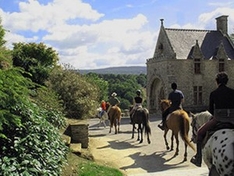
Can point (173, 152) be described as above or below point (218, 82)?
below

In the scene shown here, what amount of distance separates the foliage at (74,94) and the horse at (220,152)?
9652 mm

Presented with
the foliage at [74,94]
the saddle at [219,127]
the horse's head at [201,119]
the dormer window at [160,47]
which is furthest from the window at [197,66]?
the saddle at [219,127]

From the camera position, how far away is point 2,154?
6.00 m

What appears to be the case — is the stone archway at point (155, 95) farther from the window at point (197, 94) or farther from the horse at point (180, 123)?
the horse at point (180, 123)

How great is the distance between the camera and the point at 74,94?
15820 millimetres

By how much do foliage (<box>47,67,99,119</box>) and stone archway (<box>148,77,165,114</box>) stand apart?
23085 millimetres

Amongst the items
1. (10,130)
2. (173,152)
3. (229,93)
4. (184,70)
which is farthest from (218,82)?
(184,70)

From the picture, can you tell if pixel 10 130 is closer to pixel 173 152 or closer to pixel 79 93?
pixel 173 152

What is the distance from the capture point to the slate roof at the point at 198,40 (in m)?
37.6

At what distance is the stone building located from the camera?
1448 inches

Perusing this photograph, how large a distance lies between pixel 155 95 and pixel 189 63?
5519 millimetres

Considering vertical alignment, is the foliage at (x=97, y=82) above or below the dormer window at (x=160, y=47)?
below

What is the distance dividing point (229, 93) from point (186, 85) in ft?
101

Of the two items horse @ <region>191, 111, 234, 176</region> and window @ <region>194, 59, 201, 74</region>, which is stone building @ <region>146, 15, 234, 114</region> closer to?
window @ <region>194, 59, 201, 74</region>
